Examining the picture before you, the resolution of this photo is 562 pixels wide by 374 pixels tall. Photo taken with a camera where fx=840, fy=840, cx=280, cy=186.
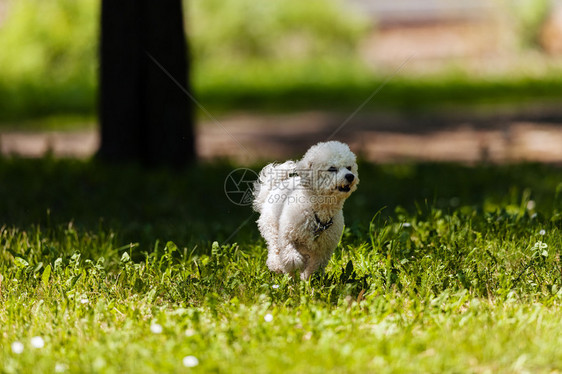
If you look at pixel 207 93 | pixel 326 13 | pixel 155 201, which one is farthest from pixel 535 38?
pixel 155 201

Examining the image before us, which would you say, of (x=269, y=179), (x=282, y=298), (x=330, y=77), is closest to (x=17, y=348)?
(x=282, y=298)

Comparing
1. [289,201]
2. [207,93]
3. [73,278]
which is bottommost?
[207,93]

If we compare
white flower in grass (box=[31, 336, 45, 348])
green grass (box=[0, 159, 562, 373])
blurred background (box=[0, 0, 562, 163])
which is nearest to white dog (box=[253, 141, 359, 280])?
green grass (box=[0, 159, 562, 373])

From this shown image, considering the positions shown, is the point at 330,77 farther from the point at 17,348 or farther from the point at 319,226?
the point at 17,348

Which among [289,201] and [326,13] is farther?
[326,13]

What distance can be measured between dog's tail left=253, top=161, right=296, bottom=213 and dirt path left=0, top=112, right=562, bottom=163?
15.3ft

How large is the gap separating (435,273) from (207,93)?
11788 millimetres

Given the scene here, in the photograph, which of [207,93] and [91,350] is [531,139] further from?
[91,350]

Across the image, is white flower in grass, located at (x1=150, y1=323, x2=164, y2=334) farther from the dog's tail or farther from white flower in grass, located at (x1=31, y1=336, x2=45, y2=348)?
the dog's tail

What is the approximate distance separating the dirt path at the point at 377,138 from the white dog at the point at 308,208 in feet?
16.1

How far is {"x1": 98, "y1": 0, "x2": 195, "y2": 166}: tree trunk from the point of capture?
26.5 ft

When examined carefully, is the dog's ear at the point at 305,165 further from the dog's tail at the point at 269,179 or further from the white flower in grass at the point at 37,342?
the white flower in grass at the point at 37,342

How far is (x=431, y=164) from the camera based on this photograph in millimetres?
8672

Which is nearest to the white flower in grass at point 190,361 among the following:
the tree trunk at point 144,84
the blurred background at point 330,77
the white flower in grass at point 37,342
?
the white flower in grass at point 37,342
